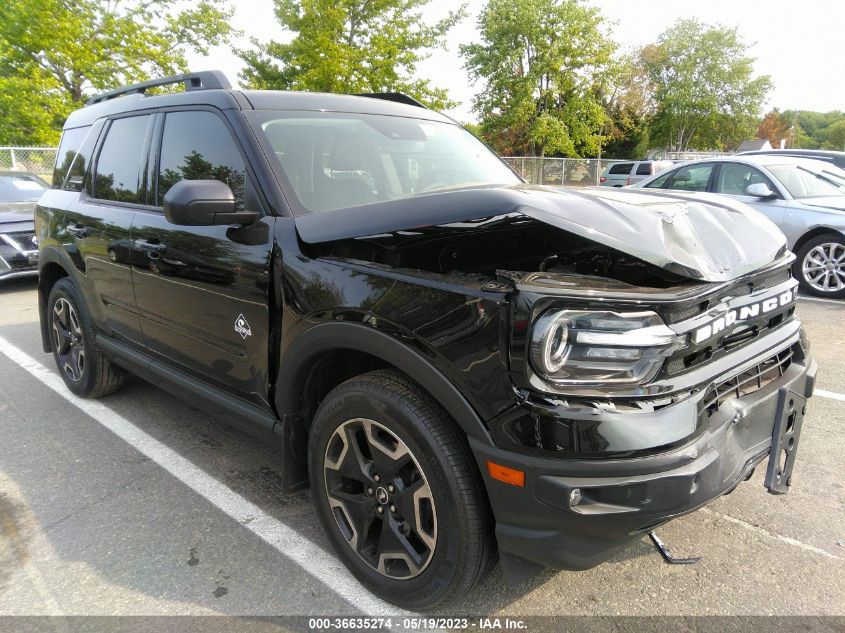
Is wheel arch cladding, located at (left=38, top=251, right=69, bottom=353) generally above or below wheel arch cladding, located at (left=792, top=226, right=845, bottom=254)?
below

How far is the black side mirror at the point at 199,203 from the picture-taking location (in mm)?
2213

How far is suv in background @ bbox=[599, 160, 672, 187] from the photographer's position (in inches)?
869

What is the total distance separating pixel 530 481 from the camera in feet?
5.34

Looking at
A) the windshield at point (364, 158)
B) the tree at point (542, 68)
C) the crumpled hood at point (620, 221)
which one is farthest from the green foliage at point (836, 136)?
the crumpled hood at point (620, 221)

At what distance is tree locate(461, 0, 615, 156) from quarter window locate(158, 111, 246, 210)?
33663 mm

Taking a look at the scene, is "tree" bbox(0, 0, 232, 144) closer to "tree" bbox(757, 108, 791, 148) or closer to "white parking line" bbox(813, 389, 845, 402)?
"white parking line" bbox(813, 389, 845, 402)

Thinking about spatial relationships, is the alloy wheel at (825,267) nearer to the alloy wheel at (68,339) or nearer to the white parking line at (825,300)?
the white parking line at (825,300)

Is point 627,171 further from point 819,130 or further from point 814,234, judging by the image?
point 819,130

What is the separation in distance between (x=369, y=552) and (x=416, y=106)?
256 centimetres

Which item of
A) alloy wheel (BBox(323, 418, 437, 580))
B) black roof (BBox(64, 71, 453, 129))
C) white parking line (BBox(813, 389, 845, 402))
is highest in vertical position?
black roof (BBox(64, 71, 453, 129))

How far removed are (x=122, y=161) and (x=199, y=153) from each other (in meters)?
0.96

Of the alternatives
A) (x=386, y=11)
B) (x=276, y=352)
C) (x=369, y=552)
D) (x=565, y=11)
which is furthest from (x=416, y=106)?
(x=565, y=11)

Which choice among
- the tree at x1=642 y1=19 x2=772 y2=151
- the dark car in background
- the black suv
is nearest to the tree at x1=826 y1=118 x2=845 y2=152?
the tree at x1=642 y1=19 x2=772 y2=151

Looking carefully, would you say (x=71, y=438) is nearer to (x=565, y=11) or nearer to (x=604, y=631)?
(x=604, y=631)
